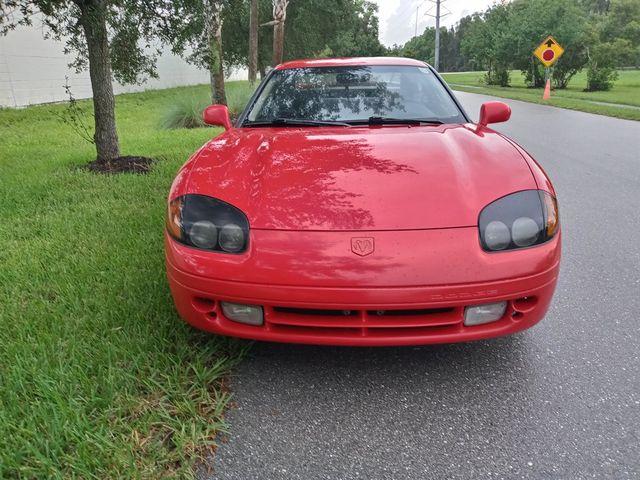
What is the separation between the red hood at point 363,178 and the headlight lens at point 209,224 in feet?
0.14

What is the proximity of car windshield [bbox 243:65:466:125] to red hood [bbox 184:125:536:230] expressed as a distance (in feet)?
1.45

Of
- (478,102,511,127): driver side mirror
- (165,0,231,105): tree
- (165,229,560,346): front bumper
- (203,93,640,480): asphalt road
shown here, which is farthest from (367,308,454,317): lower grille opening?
(165,0,231,105): tree

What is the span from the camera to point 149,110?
14664 mm

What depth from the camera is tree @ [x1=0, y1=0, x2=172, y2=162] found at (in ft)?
18.2

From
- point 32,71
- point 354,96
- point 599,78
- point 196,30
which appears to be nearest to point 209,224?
point 354,96

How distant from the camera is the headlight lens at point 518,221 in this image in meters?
1.96

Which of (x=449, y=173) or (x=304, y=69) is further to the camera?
(x=304, y=69)

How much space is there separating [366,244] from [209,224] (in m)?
0.64

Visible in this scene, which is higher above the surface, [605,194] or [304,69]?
[304,69]

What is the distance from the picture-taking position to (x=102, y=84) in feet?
20.2

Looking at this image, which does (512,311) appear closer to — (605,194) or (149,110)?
(605,194)

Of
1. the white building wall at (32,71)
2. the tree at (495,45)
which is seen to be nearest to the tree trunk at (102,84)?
the white building wall at (32,71)

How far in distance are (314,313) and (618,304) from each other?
1.93 m

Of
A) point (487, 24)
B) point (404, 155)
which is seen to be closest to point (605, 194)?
point (404, 155)
